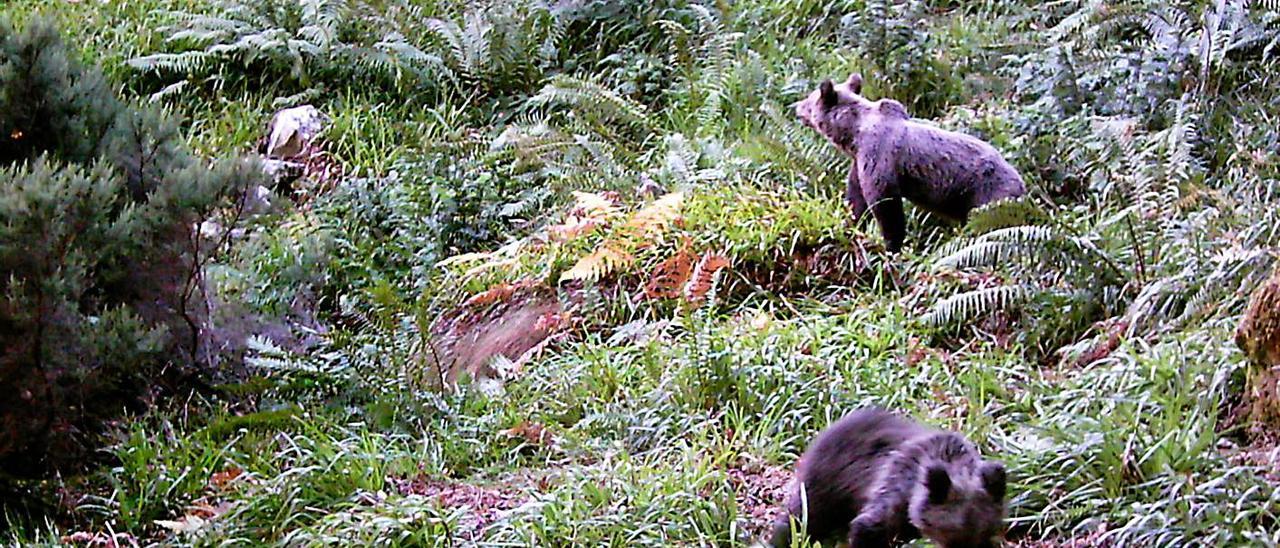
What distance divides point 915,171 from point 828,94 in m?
0.94

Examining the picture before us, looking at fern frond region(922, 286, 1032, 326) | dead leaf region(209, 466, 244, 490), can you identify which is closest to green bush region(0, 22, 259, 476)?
dead leaf region(209, 466, 244, 490)

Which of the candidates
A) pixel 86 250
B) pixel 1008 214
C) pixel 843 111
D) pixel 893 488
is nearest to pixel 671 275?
pixel 843 111

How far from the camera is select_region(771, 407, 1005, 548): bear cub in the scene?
12.7 ft

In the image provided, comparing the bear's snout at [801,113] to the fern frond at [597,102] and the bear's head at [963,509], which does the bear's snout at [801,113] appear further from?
the bear's head at [963,509]

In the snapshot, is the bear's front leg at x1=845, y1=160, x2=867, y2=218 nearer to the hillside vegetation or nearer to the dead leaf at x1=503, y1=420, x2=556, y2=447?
the hillside vegetation

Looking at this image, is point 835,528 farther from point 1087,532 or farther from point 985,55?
point 985,55

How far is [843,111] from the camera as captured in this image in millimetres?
8188

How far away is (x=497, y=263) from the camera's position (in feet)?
29.1

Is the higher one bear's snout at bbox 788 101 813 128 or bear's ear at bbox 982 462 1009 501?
bear's ear at bbox 982 462 1009 501

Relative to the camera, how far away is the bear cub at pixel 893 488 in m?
3.88

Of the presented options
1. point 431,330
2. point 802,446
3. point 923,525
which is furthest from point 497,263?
point 923,525

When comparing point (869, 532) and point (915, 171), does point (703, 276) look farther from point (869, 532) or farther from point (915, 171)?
point (869, 532)

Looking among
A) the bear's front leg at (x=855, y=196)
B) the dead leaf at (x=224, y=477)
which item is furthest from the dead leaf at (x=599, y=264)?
the dead leaf at (x=224, y=477)

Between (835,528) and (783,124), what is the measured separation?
4.96 metres
